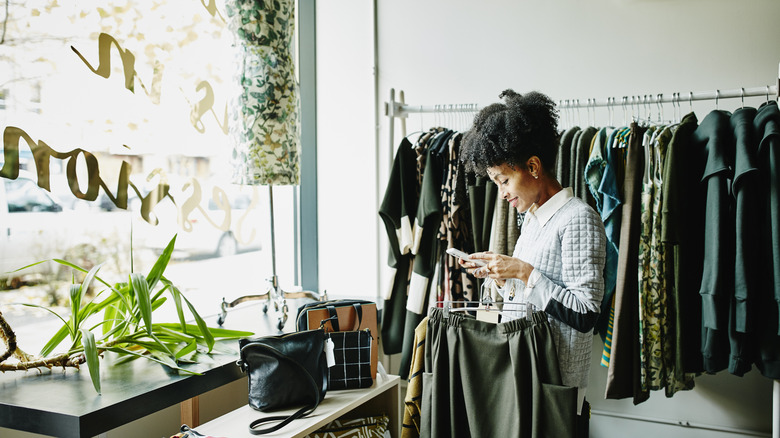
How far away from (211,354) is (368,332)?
51 cm

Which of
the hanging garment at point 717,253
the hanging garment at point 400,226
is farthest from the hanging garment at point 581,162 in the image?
the hanging garment at point 400,226

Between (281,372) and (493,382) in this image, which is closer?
(493,382)

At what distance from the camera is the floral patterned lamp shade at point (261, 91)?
2.17m

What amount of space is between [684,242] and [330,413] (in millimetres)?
1344

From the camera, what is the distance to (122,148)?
6.99ft

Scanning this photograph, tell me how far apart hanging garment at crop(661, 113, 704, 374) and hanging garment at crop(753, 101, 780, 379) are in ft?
0.71

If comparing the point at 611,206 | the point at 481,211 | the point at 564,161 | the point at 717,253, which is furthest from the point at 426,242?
the point at 717,253

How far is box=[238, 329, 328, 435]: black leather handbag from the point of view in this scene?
69.0 inches

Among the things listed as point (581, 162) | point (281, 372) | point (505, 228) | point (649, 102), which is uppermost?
point (649, 102)

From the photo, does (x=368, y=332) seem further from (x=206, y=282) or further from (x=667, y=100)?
(x=667, y=100)

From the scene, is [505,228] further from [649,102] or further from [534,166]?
[649,102]

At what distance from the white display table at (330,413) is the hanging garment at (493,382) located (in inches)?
12.0

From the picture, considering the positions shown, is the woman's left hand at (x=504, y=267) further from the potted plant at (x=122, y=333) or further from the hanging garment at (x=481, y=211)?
the potted plant at (x=122, y=333)

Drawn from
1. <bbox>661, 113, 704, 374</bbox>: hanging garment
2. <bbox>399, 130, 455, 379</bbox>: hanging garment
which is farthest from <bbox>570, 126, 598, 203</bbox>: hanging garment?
<bbox>399, 130, 455, 379</bbox>: hanging garment
